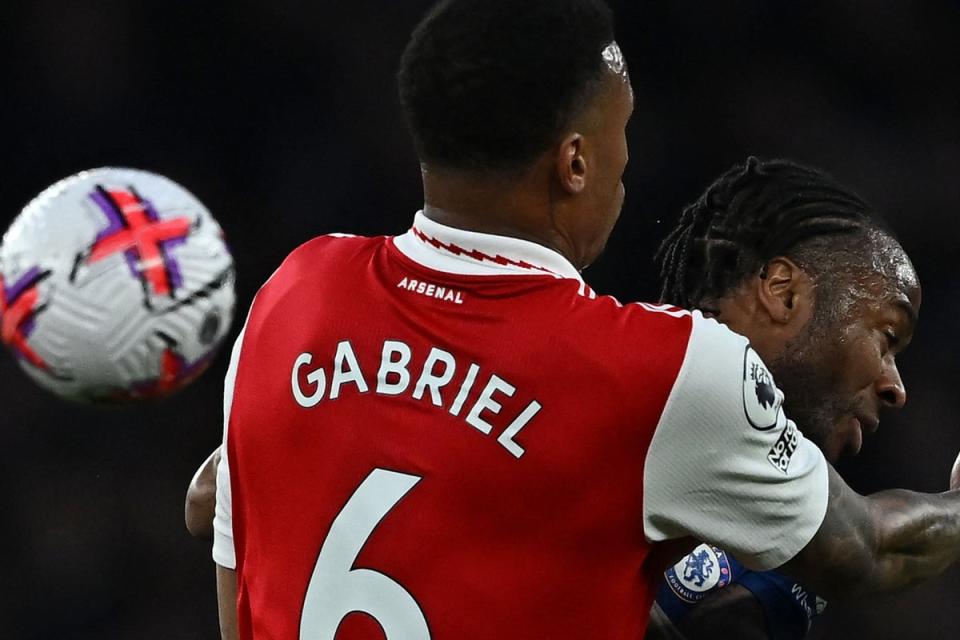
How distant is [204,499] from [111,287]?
0.59 metres

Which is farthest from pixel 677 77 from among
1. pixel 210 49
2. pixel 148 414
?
pixel 148 414

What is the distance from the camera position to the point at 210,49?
22.4ft

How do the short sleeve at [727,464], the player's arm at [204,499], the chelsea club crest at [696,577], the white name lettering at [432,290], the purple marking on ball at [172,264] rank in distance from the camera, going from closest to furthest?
the short sleeve at [727,464], the white name lettering at [432,290], the purple marking on ball at [172,264], the player's arm at [204,499], the chelsea club crest at [696,577]

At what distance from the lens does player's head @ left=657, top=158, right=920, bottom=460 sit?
3027 mm

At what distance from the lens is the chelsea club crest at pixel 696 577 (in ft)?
9.87

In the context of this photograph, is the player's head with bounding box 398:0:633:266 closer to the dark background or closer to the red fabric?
the red fabric

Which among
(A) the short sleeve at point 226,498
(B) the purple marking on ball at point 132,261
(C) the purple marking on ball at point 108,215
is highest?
(C) the purple marking on ball at point 108,215

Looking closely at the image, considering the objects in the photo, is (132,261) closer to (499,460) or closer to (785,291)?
(499,460)

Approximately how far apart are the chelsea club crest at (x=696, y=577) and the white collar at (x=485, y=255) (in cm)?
87

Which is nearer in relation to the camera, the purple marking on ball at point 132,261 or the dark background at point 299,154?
the purple marking on ball at point 132,261

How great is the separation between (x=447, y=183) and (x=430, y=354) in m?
0.27

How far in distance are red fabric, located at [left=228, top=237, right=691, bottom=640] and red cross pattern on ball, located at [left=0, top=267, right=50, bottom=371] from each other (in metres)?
0.40

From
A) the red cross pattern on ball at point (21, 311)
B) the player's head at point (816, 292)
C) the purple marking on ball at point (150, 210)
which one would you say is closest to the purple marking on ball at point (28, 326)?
the red cross pattern on ball at point (21, 311)

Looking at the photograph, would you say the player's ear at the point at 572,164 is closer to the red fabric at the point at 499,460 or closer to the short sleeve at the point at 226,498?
the red fabric at the point at 499,460
